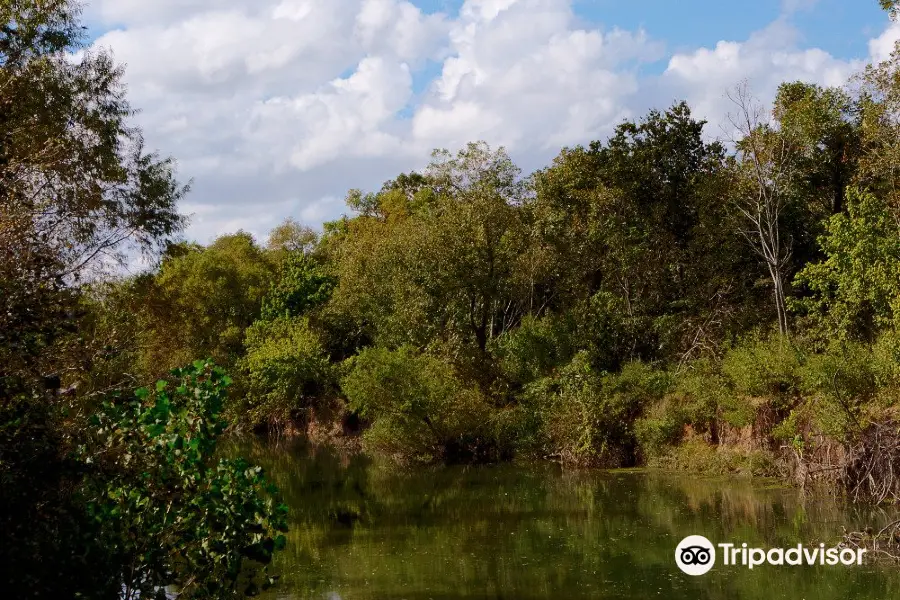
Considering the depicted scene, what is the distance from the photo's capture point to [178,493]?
8.77 m

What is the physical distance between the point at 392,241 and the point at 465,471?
36.4 feet

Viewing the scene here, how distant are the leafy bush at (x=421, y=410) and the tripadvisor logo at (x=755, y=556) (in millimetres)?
14124

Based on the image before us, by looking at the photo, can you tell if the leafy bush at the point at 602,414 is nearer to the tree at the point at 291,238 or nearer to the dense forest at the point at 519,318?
the dense forest at the point at 519,318

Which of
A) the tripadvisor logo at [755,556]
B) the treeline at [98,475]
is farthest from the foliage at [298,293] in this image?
the treeline at [98,475]

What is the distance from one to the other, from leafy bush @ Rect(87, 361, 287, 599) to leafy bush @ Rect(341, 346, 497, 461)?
21.4m

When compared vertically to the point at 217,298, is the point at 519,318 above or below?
below

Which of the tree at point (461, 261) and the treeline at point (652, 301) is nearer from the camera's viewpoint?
the treeline at point (652, 301)

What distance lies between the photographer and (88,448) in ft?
28.2

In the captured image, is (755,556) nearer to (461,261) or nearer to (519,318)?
(461,261)

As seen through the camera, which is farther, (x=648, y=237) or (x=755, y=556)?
(x=648, y=237)

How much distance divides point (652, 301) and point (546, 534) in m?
16.2

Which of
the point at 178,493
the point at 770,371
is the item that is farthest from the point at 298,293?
the point at 178,493

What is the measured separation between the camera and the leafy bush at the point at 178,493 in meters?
8.61

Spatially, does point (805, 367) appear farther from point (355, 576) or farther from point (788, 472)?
point (355, 576)
